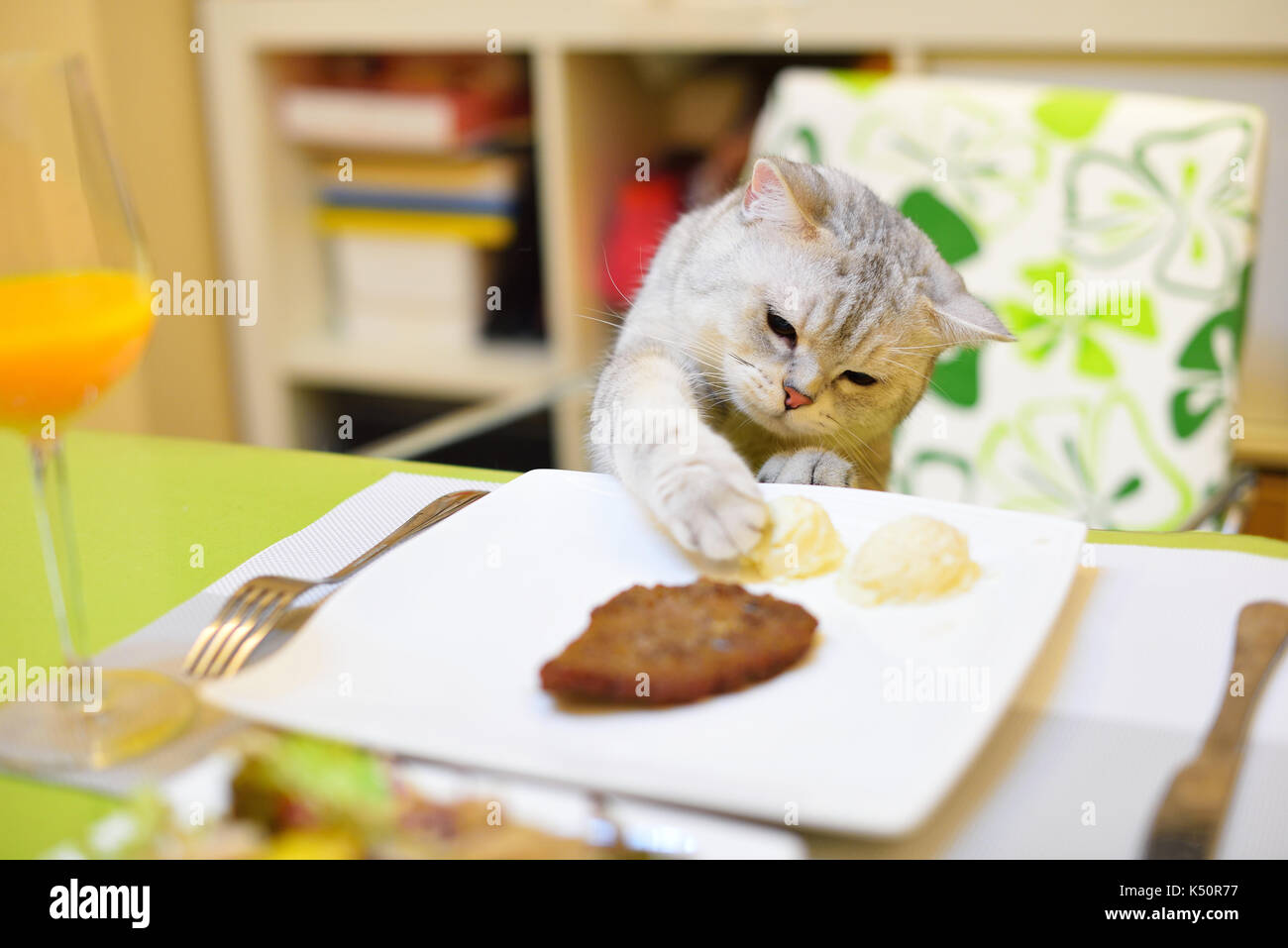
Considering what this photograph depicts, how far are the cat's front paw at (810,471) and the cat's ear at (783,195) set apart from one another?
21 centimetres

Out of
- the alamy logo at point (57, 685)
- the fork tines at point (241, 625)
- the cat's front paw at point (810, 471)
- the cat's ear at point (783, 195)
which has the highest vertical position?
the cat's ear at point (783, 195)

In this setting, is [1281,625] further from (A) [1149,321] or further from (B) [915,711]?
(A) [1149,321]

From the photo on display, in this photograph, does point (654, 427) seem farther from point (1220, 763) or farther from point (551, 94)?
point (551, 94)

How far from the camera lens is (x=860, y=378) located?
1.08m

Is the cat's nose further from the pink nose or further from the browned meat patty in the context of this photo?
the browned meat patty

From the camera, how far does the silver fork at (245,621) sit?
677mm

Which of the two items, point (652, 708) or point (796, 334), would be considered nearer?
point (652, 708)

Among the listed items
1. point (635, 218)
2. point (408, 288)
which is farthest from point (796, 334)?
point (408, 288)

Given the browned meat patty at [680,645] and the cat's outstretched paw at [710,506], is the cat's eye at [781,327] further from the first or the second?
the browned meat patty at [680,645]

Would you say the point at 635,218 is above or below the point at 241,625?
above

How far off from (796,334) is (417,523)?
15.1 inches

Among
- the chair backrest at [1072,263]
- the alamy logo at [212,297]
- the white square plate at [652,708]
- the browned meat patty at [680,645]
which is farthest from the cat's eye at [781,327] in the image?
the alamy logo at [212,297]
